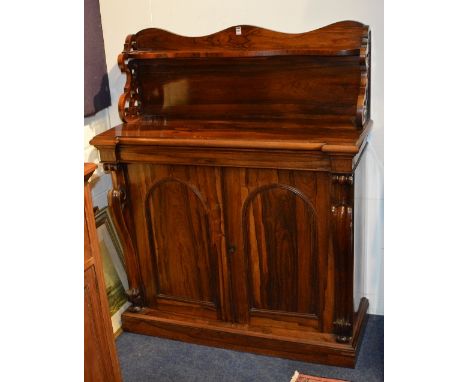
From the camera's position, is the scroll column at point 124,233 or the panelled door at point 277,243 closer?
the panelled door at point 277,243

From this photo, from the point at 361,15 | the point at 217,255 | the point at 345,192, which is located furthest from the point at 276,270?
the point at 361,15

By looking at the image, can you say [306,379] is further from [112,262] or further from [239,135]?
[112,262]

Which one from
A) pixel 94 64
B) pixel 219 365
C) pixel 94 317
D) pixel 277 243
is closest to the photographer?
pixel 94 317

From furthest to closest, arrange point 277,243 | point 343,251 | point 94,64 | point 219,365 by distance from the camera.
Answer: point 94,64 → point 219,365 → point 277,243 → point 343,251

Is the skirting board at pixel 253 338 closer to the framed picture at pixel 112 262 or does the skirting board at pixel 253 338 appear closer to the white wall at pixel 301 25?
the framed picture at pixel 112 262

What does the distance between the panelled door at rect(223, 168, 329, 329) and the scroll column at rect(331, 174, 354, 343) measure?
6 centimetres

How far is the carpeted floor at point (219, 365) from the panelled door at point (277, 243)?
17cm

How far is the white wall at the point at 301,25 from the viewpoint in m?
2.29

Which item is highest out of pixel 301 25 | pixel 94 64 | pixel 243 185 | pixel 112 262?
pixel 301 25

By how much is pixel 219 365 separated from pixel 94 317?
986 mm

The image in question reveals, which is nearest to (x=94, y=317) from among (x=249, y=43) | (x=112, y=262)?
Answer: (x=112, y=262)

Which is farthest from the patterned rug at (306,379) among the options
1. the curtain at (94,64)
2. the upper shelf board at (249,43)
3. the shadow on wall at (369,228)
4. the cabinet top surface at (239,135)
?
the curtain at (94,64)

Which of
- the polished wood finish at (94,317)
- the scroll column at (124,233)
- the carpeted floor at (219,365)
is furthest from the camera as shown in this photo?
the scroll column at (124,233)

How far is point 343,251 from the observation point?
2139 mm
